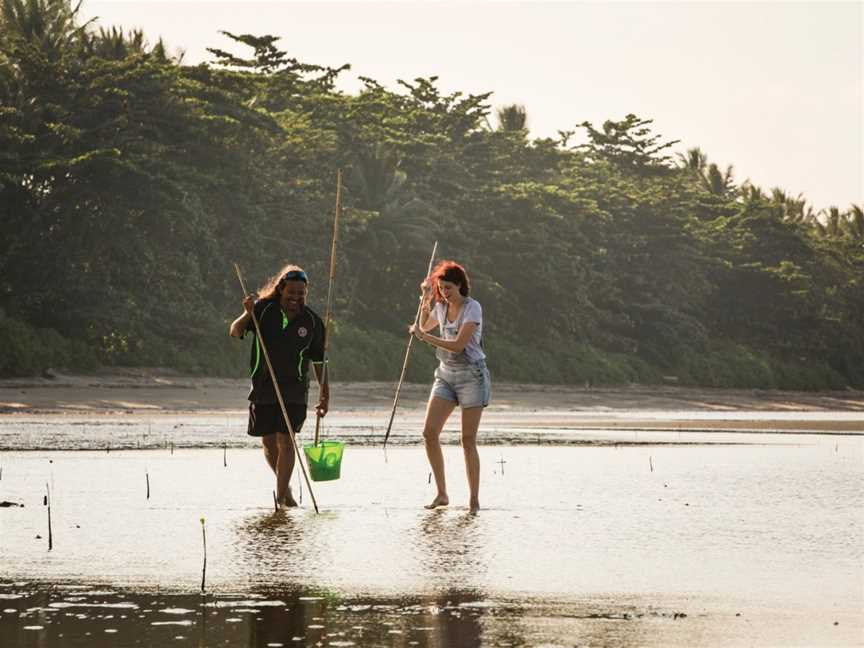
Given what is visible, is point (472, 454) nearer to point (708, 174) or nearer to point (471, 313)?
point (471, 313)

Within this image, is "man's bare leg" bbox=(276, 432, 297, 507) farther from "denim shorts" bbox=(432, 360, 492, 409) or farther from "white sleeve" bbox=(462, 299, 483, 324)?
"white sleeve" bbox=(462, 299, 483, 324)

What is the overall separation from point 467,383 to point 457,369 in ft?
0.37

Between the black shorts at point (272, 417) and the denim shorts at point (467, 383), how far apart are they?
0.95 meters

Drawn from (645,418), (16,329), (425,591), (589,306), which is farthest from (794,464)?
(589,306)

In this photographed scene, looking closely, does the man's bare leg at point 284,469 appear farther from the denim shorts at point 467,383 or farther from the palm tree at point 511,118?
the palm tree at point 511,118

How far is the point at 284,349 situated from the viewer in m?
10.4

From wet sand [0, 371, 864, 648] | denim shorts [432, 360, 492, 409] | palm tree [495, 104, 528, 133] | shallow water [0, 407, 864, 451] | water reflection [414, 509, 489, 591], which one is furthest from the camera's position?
palm tree [495, 104, 528, 133]

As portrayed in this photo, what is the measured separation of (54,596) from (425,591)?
1528 millimetres

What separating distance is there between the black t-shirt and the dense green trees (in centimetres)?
2152

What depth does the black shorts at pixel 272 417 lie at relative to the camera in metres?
10.5

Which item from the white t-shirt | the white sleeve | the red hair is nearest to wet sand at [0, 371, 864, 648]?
the white t-shirt

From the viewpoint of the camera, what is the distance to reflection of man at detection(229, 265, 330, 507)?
1039cm

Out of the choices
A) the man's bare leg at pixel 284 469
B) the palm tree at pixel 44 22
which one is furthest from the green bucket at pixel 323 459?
the palm tree at pixel 44 22

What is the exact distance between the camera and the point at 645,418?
30.4m
